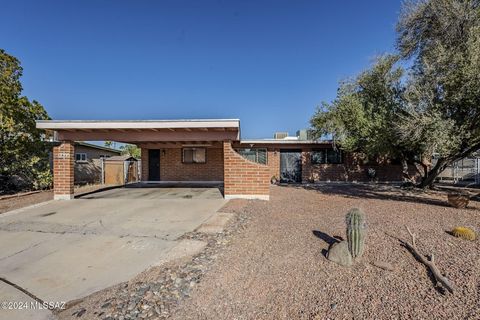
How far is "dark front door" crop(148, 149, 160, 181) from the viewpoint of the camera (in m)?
14.7

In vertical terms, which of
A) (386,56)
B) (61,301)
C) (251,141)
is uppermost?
(386,56)

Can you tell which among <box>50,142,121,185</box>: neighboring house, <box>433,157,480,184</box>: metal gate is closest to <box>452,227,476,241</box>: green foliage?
<box>433,157,480,184</box>: metal gate

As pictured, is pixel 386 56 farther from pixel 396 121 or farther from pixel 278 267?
pixel 278 267

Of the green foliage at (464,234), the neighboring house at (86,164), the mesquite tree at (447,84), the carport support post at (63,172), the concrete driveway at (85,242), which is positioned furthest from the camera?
the neighboring house at (86,164)

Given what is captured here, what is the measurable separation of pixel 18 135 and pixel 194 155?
7753 mm

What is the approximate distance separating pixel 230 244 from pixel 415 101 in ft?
22.9

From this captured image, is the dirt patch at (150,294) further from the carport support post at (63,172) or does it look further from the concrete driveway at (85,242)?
the carport support post at (63,172)

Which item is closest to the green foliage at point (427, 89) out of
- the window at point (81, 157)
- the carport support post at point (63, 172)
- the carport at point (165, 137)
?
the carport at point (165, 137)

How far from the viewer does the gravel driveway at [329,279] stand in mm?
2355

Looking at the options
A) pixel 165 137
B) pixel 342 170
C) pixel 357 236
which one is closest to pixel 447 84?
pixel 357 236

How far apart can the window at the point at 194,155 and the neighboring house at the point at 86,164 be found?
244 inches

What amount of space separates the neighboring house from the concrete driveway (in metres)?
8.56

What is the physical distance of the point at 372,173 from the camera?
14281 mm

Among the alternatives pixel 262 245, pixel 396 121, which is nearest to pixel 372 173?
pixel 396 121
